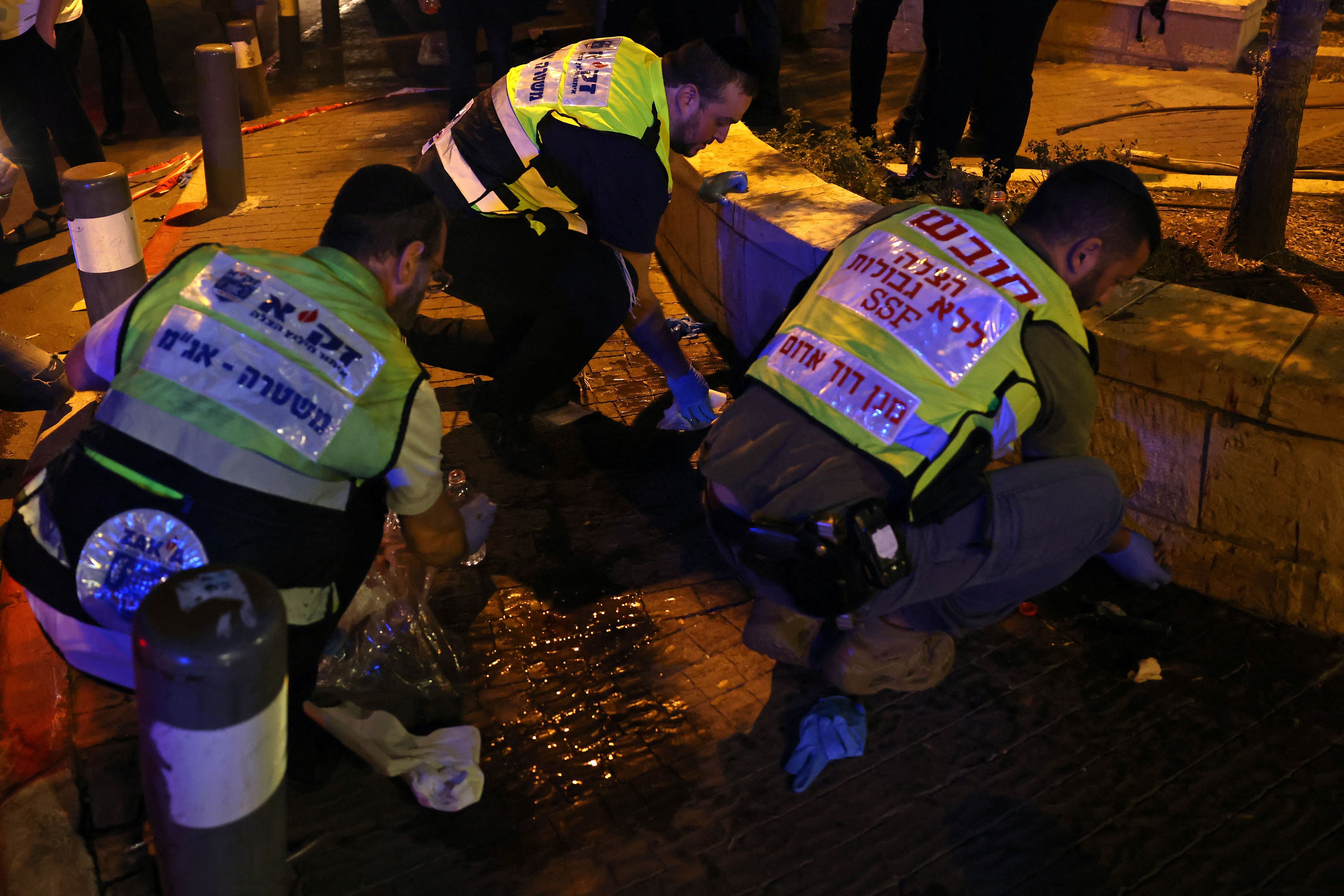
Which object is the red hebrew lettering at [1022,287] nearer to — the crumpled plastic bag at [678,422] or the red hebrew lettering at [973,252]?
the red hebrew lettering at [973,252]

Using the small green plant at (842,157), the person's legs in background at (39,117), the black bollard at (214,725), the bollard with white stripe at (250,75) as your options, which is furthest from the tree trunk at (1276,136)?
the bollard with white stripe at (250,75)

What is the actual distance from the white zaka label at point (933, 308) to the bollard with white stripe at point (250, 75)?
6.40 m

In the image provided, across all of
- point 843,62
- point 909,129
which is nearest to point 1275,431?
point 909,129

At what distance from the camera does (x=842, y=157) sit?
165 inches

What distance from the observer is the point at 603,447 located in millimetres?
3584

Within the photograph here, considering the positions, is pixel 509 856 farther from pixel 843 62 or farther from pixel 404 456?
pixel 843 62

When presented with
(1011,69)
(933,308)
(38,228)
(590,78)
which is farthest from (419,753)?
(38,228)

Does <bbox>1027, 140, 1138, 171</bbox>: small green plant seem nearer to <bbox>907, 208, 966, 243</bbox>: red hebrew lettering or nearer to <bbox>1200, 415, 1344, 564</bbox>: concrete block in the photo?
<bbox>1200, 415, 1344, 564</bbox>: concrete block

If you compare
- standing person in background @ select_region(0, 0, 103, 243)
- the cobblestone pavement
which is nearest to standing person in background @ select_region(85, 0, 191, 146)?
standing person in background @ select_region(0, 0, 103, 243)

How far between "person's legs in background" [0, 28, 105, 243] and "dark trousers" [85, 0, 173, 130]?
1336 mm

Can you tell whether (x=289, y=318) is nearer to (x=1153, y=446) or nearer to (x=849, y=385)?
(x=849, y=385)

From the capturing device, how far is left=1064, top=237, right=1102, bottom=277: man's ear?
224 cm

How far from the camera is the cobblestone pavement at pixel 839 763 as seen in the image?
2143 millimetres

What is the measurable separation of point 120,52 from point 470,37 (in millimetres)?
2596
